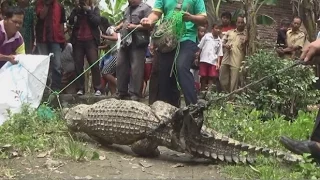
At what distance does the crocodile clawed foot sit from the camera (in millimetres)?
4984

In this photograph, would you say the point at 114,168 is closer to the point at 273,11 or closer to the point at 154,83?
the point at 154,83

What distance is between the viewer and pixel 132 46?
754cm

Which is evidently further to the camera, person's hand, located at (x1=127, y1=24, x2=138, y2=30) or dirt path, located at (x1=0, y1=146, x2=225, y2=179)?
person's hand, located at (x1=127, y1=24, x2=138, y2=30)

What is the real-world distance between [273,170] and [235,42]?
6087 mm

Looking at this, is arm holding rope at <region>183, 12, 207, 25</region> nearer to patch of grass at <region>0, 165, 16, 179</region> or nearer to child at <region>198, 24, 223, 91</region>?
patch of grass at <region>0, 165, 16, 179</region>

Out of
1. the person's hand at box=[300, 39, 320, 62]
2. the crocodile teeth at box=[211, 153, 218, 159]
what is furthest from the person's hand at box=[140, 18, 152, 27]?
the person's hand at box=[300, 39, 320, 62]

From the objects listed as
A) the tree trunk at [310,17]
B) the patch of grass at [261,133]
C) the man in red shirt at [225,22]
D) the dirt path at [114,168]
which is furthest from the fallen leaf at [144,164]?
the tree trunk at [310,17]

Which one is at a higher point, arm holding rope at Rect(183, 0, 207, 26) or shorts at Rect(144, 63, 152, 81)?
arm holding rope at Rect(183, 0, 207, 26)

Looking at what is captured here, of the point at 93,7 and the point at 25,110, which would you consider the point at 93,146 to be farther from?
the point at 93,7

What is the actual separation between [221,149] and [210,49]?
239 inches

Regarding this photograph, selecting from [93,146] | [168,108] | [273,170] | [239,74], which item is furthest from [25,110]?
[239,74]

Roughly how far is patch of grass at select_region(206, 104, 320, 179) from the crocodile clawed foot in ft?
2.37

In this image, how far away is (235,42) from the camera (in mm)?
10211

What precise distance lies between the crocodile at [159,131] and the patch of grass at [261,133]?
0.42 ft
